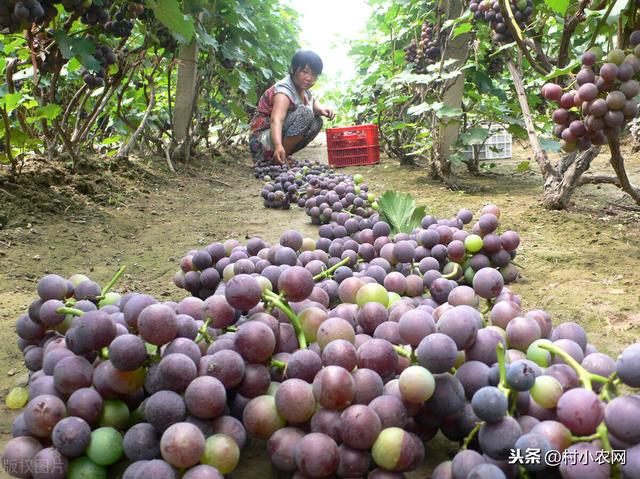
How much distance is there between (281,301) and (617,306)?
1363mm

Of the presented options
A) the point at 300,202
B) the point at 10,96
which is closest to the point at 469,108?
the point at 300,202

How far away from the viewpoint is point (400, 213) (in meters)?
2.39

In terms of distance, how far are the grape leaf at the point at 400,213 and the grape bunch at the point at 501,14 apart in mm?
1519

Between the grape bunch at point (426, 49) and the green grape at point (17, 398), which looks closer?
the green grape at point (17, 398)

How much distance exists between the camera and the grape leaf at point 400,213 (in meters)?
2.31

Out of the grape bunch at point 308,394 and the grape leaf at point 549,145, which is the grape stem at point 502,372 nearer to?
the grape bunch at point 308,394

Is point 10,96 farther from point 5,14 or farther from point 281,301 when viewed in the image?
point 281,301

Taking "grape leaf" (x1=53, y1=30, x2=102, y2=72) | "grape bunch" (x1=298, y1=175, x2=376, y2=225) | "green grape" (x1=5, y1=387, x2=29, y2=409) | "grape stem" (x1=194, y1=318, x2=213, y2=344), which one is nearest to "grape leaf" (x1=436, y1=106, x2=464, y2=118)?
"grape bunch" (x1=298, y1=175, x2=376, y2=225)

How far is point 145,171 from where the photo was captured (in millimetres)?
4871

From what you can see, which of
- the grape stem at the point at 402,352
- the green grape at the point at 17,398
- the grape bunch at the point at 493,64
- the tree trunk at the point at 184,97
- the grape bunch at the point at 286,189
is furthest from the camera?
the tree trunk at the point at 184,97

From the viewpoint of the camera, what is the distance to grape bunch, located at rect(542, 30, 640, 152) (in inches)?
84.7

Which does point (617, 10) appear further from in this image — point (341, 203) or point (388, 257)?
point (341, 203)

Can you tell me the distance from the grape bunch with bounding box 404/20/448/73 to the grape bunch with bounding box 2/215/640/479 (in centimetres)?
420

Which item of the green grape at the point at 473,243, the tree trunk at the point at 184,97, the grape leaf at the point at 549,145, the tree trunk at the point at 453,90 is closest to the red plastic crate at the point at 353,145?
the tree trunk at the point at 184,97
